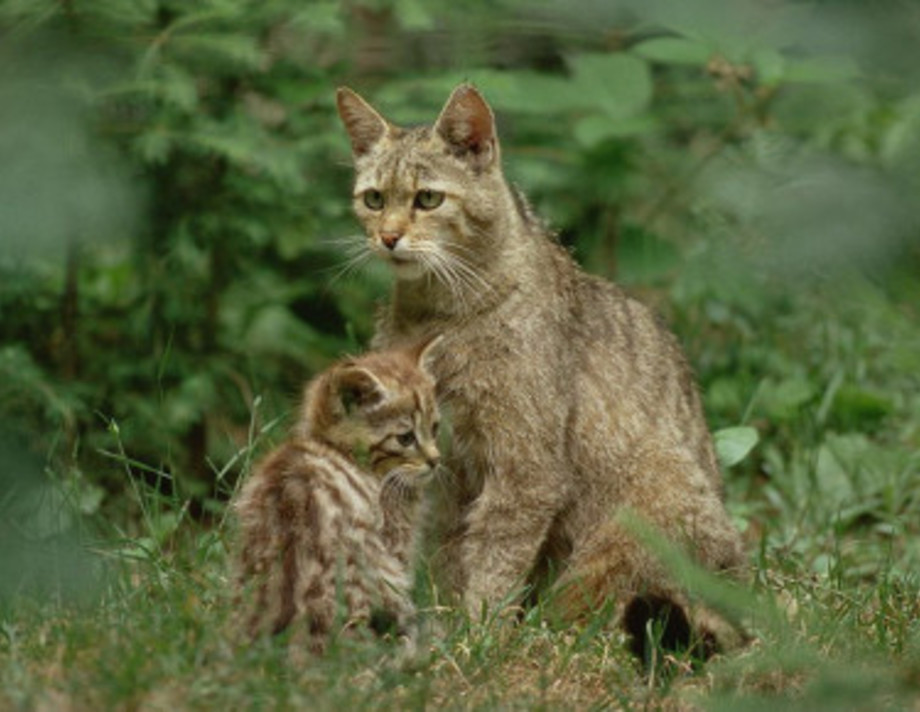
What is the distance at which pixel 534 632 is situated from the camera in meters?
5.10

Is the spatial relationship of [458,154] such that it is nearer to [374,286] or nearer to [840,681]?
[374,286]

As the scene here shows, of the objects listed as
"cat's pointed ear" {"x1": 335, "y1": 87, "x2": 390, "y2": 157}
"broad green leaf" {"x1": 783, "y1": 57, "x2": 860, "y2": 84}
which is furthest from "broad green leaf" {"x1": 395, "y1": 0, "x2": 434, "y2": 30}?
"broad green leaf" {"x1": 783, "y1": 57, "x2": 860, "y2": 84}

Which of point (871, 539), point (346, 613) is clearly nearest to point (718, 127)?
point (871, 539)

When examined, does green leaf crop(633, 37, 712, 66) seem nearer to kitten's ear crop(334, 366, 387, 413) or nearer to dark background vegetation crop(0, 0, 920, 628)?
dark background vegetation crop(0, 0, 920, 628)

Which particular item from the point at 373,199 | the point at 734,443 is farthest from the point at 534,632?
the point at 734,443

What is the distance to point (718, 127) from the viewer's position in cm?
761

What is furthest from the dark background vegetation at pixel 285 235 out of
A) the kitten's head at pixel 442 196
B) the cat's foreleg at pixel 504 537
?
the cat's foreleg at pixel 504 537

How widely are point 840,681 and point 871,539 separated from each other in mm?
4912

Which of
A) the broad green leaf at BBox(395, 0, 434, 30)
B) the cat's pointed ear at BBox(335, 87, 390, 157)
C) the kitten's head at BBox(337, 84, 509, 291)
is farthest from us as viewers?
the broad green leaf at BBox(395, 0, 434, 30)

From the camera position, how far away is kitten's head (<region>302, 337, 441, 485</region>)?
527 cm

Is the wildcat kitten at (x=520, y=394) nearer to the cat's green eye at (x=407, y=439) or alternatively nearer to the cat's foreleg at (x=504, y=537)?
the cat's foreleg at (x=504, y=537)

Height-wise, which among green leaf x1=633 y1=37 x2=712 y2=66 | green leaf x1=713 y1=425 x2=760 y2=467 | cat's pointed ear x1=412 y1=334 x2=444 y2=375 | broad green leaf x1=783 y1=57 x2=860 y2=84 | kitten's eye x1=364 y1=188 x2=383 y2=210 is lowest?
green leaf x1=713 y1=425 x2=760 y2=467

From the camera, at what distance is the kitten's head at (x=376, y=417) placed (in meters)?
5.27

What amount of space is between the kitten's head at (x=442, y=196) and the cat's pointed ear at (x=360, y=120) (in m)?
0.16
